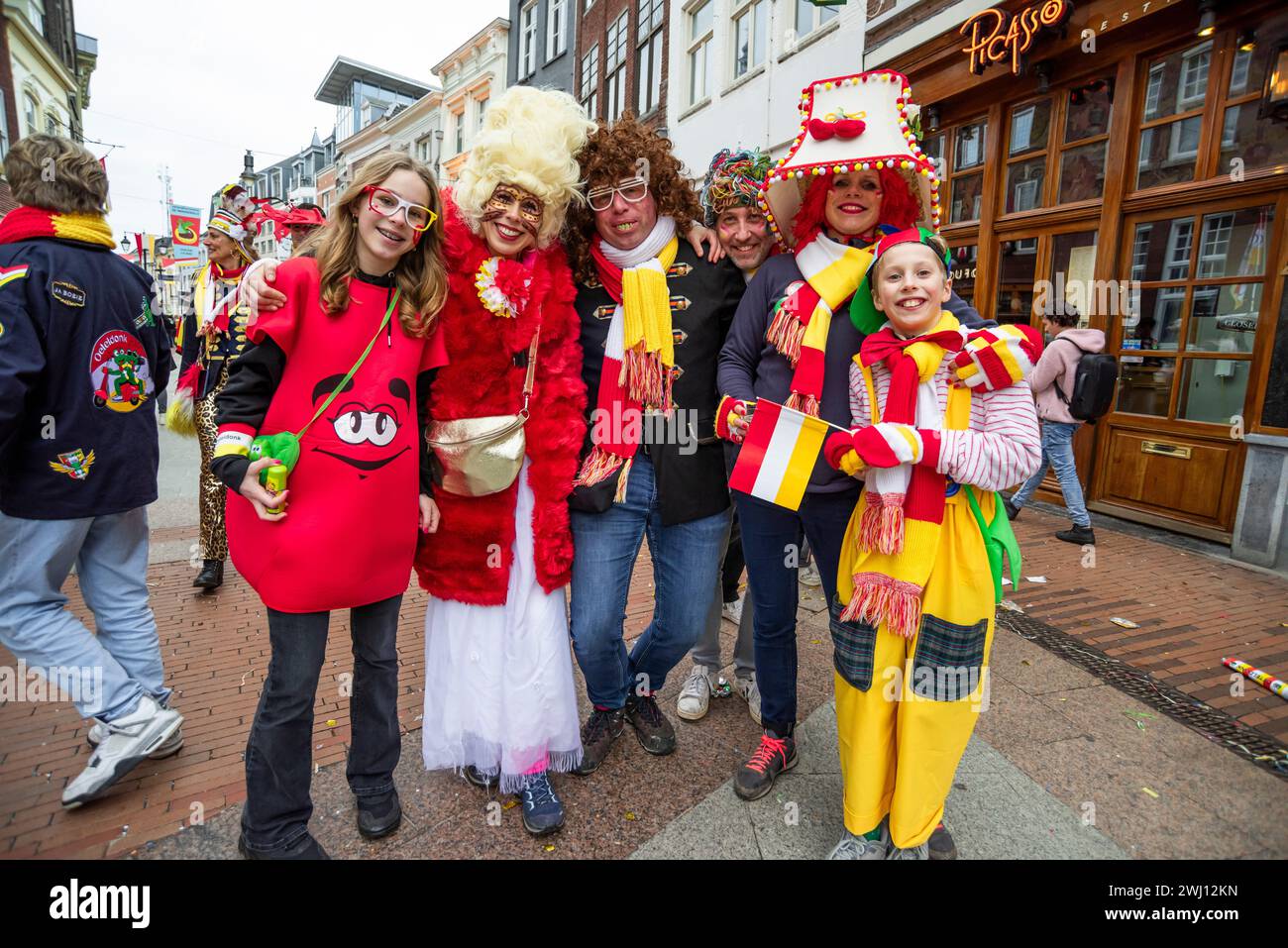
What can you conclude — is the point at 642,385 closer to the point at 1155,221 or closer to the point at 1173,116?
the point at 1155,221

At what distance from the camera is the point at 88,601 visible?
2.56 m

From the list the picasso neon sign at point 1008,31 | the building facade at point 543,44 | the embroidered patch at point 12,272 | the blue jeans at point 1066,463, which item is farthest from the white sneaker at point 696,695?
the building facade at point 543,44

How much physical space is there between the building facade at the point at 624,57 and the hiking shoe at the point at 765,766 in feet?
40.0

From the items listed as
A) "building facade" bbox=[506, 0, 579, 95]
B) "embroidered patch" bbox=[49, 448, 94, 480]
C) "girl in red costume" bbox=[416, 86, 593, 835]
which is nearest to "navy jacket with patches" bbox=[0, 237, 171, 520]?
"embroidered patch" bbox=[49, 448, 94, 480]

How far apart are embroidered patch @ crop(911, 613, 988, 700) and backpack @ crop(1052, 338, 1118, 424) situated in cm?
398

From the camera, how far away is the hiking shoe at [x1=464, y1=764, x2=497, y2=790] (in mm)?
2418

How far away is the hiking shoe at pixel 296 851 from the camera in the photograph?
1962 mm

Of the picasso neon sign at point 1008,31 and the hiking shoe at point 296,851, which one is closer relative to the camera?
the hiking shoe at point 296,851

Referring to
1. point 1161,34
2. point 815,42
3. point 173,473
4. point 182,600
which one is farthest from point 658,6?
point 182,600

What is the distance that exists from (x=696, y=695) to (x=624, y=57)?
15952 mm

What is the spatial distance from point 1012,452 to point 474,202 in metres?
1.69

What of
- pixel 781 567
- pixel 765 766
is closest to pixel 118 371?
pixel 781 567

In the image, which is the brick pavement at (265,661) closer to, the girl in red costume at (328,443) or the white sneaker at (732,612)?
the white sneaker at (732,612)

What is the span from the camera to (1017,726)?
2.80 metres
